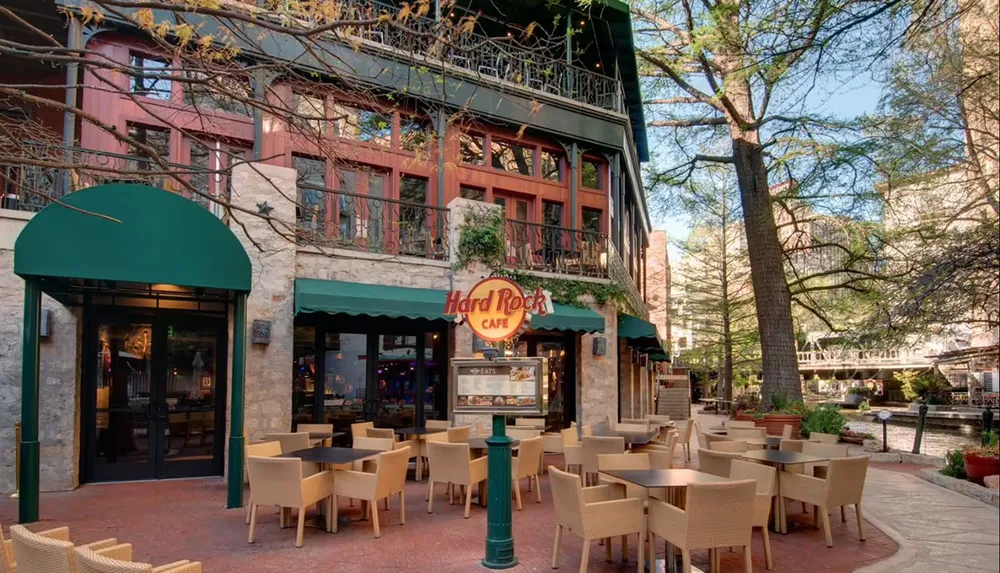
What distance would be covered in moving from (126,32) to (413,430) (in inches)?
303

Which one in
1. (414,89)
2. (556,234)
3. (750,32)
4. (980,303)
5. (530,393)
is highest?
(414,89)

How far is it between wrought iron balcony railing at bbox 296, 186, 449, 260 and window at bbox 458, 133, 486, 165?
5.47ft

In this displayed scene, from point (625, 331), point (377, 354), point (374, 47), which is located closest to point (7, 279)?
point (377, 354)

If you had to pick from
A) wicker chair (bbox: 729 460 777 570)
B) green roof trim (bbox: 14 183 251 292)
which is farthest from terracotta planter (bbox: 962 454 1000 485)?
green roof trim (bbox: 14 183 251 292)

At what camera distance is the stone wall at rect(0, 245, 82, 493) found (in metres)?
8.87

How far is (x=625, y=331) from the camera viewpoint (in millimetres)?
14570

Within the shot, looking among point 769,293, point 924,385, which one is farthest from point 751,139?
point 924,385

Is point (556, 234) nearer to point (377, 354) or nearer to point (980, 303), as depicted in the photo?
point (377, 354)

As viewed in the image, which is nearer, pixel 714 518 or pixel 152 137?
pixel 714 518

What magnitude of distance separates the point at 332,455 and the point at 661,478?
3579 millimetres

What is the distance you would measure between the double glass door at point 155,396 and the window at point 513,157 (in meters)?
6.46

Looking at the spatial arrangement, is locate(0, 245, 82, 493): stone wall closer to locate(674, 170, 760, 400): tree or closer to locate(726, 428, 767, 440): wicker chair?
locate(726, 428, 767, 440): wicker chair

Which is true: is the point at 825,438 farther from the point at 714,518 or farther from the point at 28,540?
the point at 28,540

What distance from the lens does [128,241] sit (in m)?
7.56
